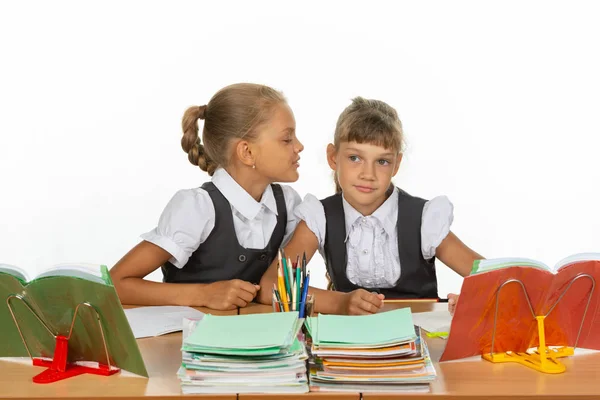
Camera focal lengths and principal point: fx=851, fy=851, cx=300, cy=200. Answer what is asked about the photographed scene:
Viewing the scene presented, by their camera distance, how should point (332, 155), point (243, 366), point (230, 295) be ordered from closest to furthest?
point (243, 366) → point (230, 295) → point (332, 155)

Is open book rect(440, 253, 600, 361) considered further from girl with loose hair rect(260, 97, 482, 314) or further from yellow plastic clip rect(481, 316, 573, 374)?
girl with loose hair rect(260, 97, 482, 314)

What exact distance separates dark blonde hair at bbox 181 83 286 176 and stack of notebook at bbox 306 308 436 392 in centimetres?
94

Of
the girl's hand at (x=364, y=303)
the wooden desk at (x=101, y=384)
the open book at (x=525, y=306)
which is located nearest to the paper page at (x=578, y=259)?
the open book at (x=525, y=306)

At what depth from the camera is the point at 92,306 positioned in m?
1.45

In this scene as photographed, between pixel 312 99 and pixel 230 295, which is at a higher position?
pixel 312 99

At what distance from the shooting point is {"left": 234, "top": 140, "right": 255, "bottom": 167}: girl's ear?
7.48 ft

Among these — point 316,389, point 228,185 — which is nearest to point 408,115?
point 228,185

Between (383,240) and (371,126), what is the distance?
0.32 metres

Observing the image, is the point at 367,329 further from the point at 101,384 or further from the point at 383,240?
the point at 383,240

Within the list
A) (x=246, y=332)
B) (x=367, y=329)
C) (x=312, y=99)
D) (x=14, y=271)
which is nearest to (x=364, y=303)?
(x=367, y=329)

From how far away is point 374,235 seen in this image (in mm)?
2293

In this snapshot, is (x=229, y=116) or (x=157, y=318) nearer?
(x=157, y=318)

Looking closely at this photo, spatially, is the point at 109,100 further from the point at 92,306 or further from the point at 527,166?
the point at 92,306

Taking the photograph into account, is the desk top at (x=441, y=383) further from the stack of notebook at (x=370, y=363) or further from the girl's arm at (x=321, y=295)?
the girl's arm at (x=321, y=295)
